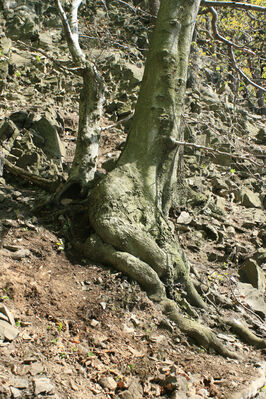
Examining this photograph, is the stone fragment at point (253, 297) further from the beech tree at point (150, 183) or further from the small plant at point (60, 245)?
the small plant at point (60, 245)

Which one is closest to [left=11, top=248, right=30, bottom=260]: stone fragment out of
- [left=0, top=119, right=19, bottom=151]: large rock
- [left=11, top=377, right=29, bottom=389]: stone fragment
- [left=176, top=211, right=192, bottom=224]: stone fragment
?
[left=11, top=377, right=29, bottom=389]: stone fragment

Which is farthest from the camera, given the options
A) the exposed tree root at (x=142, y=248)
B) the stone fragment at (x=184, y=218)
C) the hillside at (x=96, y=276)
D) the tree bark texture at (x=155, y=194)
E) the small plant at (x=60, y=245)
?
the stone fragment at (x=184, y=218)

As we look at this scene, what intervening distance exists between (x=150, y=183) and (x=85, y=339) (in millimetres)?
2167

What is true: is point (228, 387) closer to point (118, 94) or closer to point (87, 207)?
point (87, 207)

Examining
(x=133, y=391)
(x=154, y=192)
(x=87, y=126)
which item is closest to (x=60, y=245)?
(x=154, y=192)

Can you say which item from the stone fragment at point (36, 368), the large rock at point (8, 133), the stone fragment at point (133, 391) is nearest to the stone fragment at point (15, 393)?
the stone fragment at point (36, 368)

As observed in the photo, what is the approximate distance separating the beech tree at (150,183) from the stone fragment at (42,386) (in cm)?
180

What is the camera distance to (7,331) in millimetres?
3381

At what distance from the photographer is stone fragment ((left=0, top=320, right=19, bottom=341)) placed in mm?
3340

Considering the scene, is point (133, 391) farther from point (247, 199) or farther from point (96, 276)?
point (247, 199)

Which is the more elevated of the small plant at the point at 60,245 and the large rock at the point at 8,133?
the large rock at the point at 8,133

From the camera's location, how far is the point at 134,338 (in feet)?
13.3

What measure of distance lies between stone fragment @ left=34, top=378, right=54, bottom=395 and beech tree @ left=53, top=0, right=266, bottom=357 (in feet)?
5.89

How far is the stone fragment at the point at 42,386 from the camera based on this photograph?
2951 mm
